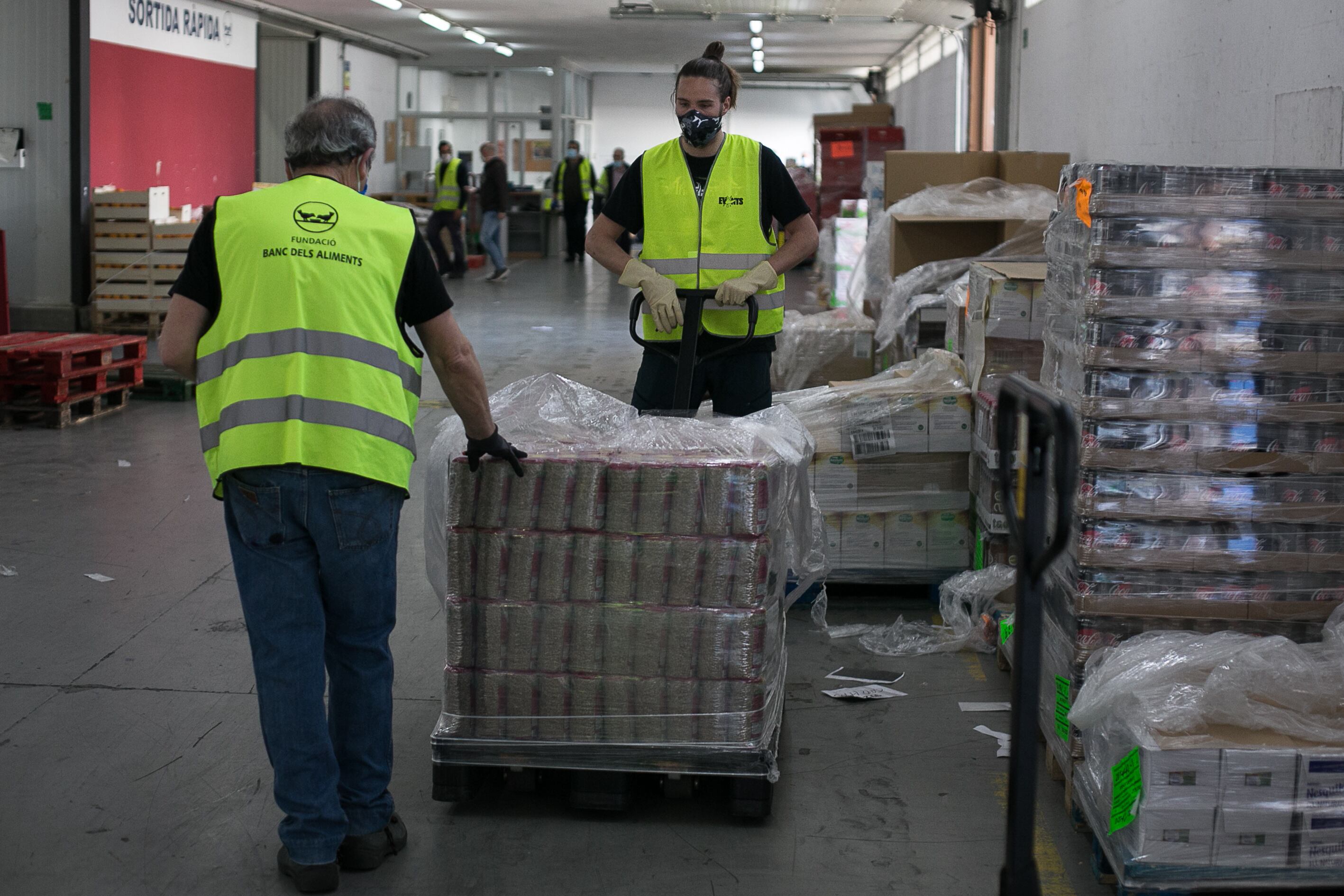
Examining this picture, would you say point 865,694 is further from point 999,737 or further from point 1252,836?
point 1252,836

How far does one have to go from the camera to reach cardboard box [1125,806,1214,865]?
2689 millimetres

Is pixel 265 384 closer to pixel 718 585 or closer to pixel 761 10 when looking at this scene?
pixel 718 585

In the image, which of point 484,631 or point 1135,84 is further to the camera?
point 1135,84

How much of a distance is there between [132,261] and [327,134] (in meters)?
9.17

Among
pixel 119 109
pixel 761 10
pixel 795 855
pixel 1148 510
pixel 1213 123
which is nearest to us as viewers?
pixel 795 855

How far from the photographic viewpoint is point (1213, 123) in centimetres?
618

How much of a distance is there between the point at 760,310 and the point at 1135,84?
4.65m

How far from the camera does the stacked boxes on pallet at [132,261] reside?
10883 mm

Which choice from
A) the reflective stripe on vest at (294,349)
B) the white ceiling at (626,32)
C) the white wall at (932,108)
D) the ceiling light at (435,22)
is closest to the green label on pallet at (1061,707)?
the reflective stripe on vest at (294,349)

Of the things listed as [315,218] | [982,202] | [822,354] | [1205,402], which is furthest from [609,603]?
[982,202]

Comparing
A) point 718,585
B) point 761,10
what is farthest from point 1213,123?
point 761,10

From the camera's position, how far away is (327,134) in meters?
2.72

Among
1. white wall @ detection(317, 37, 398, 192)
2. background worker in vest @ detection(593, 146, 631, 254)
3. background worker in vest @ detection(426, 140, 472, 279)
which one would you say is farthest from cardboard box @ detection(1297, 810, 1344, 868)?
background worker in vest @ detection(593, 146, 631, 254)

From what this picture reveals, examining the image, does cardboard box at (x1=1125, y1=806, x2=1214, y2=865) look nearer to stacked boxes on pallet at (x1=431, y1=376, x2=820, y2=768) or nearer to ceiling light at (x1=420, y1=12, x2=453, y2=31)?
stacked boxes on pallet at (x1=431, y1=376, x2=820, y2=768)
